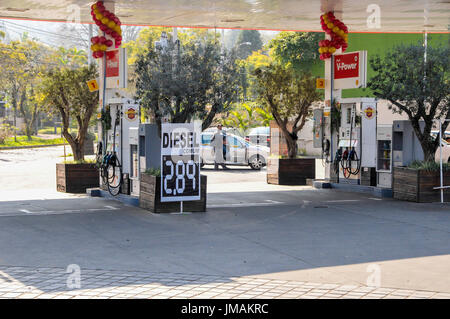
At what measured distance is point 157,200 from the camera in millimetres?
12438

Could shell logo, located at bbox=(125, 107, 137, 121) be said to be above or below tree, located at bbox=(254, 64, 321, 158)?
below

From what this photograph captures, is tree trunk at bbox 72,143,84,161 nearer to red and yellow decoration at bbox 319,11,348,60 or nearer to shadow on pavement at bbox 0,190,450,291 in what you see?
shadow on pavement at bbox 0,190,450,291

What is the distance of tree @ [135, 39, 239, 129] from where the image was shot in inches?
497

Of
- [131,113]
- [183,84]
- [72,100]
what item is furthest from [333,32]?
[72,100]

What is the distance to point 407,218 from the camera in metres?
11.9

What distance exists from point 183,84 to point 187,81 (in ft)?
0.38

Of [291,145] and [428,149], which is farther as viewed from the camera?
[291,145]

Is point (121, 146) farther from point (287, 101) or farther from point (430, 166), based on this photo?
point (430, 166)

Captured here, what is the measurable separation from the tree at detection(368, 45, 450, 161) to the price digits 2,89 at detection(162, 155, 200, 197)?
513cm

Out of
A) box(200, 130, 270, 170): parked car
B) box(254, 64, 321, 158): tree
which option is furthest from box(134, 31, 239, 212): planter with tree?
box(200, 130, 270, 170): parked car

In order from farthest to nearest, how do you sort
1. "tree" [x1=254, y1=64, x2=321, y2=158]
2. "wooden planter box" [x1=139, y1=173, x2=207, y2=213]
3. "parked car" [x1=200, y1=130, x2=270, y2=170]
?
"parked car" [x1=200, y1=130, x2=270, y2=170] < "tree" [x1=254, y1=64, x2=321, y2=158] < "wooden planter box" [x1=139, y1=173, x2=207, y2=213]

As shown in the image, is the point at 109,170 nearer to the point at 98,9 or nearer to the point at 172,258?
the point at 98,9

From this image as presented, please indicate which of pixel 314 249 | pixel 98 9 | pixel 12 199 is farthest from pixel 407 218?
pixel 12 199
